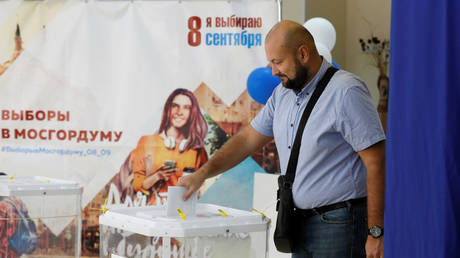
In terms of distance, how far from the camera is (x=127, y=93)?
17.1ft

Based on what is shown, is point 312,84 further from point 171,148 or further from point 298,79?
point 171,148

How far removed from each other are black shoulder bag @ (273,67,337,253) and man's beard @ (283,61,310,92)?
0.06m

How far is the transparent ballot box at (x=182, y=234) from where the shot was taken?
235 centimetres

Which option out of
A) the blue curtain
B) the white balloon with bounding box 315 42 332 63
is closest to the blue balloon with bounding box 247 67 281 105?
the white balloon with bounding box 315 42 332 63

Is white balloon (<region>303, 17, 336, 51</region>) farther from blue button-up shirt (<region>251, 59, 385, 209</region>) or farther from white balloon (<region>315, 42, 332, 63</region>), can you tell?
blue button-up shirt (<region>251, 59, 385, 209</region>)

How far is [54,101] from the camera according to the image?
525cm

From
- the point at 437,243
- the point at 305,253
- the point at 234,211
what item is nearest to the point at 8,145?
the point at 234,211

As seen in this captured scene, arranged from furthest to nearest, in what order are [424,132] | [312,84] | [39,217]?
[39,217] < [312,84] < [424,132]

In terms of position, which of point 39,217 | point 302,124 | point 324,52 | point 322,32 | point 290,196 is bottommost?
point 39,217

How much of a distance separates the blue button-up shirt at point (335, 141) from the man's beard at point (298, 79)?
0.09 feet

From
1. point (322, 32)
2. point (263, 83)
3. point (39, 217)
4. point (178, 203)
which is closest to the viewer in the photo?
point (178, 203)

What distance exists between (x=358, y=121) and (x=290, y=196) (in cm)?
39

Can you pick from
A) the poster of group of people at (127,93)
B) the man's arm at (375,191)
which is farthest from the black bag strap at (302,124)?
the poster of group of people at (127,93)

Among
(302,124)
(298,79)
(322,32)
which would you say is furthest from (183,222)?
(322,32)
